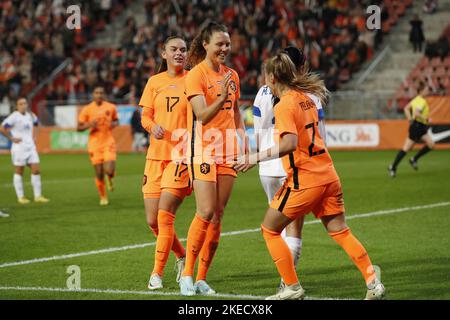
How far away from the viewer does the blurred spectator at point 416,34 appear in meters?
33.3

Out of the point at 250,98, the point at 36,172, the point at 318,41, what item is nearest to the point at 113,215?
the point at 36,172

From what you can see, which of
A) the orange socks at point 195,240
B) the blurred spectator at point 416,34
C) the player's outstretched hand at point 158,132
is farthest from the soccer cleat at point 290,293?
the blurred spectator at point 416,34

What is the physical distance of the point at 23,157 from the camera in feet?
58.8

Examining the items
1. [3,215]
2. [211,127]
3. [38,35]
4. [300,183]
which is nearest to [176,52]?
[211,127]

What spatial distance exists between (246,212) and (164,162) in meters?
6.44

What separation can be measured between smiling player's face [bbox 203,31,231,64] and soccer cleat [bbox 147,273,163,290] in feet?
6.87

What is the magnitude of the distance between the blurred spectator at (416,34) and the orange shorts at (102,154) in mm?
18853

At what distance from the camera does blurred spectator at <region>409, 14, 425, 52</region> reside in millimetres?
33344

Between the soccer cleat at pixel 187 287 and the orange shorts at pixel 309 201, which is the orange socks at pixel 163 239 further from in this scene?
the orange shorts at pixel 309 201

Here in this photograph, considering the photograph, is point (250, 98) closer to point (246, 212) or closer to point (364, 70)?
point (364, 70)

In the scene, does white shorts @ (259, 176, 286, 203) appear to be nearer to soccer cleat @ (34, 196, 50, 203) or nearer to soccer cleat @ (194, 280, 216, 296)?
soccer cleat @ (194, 280, 216, 296)

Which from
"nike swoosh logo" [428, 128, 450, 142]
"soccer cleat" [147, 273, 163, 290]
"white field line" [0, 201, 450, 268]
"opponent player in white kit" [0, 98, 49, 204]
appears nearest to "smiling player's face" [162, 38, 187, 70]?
"soccer cleat" [147, 273, 163, 290]

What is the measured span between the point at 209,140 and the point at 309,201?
3.79 ft

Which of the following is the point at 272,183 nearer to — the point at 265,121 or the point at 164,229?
the point at 265,121
